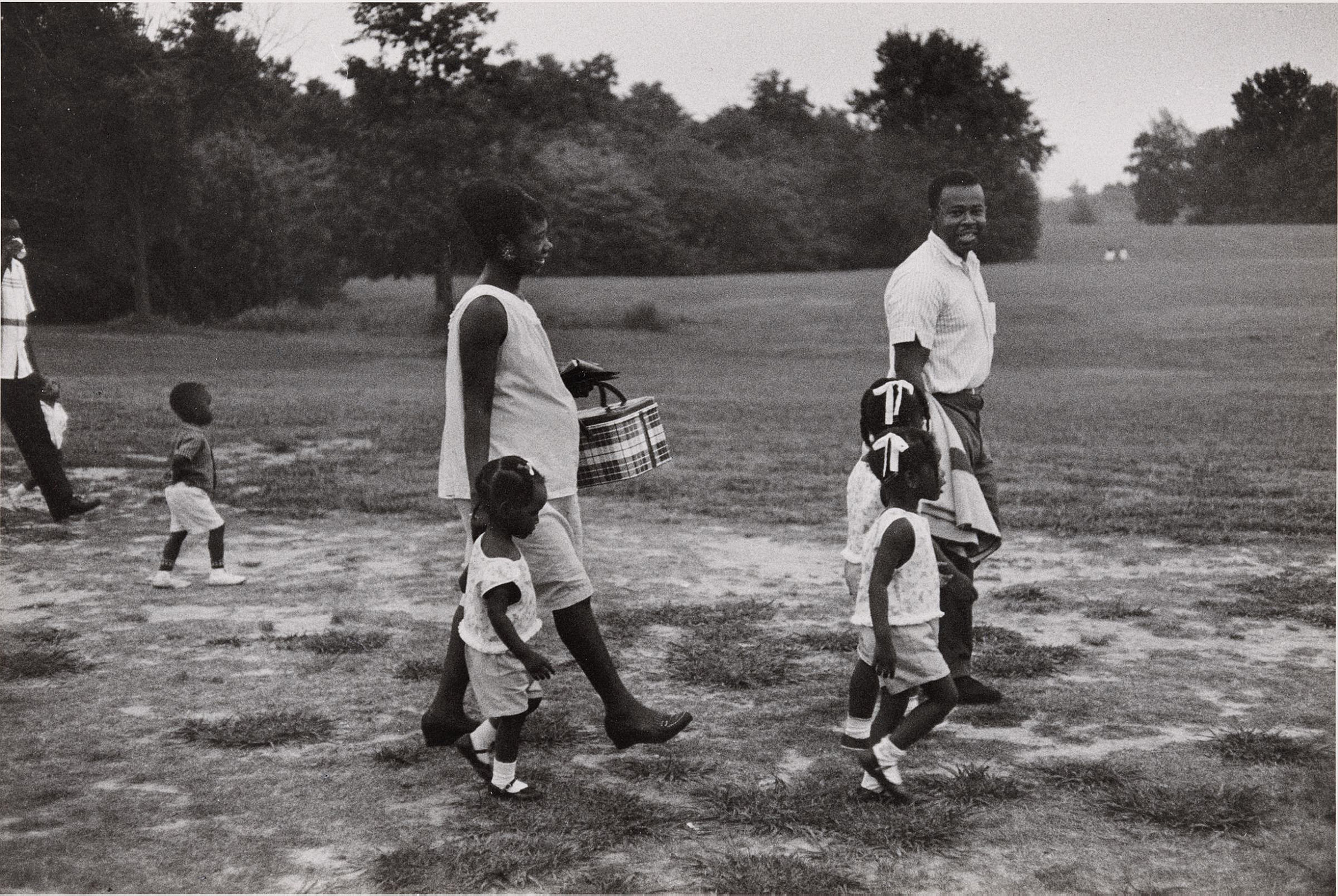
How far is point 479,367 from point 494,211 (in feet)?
1.65

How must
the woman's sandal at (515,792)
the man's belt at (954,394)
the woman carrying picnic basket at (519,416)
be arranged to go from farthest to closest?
the man's belt at (954,394) → the woman carrying picnic basket at (519,416) → the woman's sandal at (515,792)

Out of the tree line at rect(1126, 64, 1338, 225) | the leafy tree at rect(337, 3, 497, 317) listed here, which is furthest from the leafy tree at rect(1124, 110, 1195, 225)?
the leafy tree at rect(337, 3, 497, 317)

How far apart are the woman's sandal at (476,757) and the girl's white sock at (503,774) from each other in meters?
0.06

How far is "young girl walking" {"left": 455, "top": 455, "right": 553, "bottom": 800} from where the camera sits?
374 cm

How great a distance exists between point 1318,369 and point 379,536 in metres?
17.9

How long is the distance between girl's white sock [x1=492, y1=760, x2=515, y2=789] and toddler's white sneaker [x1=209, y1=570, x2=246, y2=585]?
342 cm

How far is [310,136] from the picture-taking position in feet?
111

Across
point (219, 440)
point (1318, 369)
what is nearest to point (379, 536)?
point (219, 440)

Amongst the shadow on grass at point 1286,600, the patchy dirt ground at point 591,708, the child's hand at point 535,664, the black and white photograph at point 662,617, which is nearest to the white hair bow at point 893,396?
the black and white photograph at point 662,617

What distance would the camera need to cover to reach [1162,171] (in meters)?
39.1

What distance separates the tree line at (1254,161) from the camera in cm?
849

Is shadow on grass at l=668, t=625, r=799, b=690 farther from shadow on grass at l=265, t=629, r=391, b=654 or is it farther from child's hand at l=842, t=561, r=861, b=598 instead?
shadow on grass at l=265, t=629, r=391, b=654

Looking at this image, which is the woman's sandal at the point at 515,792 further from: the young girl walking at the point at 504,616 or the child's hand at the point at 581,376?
the child's hand at the point at 581,376

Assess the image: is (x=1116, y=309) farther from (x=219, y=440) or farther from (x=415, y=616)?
(x=415, y=616)
